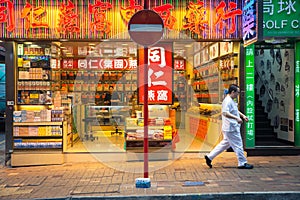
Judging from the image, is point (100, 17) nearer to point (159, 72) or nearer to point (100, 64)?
point (159, 72)

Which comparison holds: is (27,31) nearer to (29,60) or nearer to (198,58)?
(29,60)

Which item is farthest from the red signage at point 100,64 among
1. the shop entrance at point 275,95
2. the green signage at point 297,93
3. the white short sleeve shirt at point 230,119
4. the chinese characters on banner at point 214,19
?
the green signage at point 297,93

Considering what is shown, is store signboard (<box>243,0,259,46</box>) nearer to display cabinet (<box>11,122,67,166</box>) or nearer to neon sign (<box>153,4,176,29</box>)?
neon sign (<box>153,4,176,29</box>)

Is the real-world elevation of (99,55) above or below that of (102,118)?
above

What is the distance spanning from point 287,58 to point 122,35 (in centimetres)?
470

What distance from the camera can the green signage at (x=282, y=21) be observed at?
370 inches

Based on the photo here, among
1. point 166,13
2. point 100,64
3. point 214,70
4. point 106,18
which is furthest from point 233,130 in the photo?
point 100,64

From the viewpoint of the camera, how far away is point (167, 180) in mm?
7691

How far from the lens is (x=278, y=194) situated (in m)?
6.55

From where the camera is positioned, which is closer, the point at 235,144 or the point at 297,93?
the point at 235,144

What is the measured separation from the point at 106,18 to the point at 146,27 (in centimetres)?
255

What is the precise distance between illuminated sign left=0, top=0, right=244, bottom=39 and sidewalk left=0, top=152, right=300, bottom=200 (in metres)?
3.02

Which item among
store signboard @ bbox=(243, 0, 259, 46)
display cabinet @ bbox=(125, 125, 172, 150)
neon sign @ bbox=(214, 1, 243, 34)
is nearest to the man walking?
store signboard @ bbox=(243, 0, 259, 46)

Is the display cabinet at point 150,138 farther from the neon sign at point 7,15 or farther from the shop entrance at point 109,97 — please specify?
the neon sign at point 7,15
